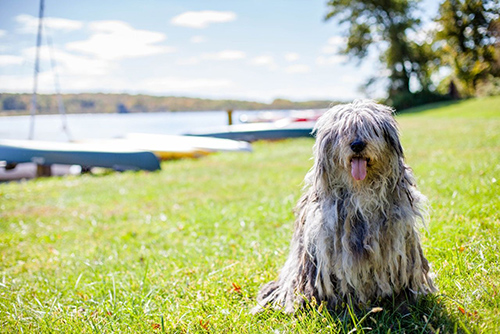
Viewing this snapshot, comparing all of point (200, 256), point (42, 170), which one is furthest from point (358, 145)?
point (42, 170)

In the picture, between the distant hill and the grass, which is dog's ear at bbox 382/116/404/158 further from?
the distant hill

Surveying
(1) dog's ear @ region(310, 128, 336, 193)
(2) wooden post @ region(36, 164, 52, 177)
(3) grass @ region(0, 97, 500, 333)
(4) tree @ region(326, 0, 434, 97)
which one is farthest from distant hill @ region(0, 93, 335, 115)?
(1) dog's ear @ region(310, 128, 336, 193)

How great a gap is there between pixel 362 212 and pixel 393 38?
44.1m

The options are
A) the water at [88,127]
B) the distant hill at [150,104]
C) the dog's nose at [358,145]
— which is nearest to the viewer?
the dog's nose at [358,145]

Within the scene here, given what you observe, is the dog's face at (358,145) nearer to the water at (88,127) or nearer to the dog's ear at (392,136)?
the dog's ear at (392,136)

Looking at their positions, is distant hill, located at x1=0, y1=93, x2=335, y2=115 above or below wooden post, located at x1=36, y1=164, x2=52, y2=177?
above

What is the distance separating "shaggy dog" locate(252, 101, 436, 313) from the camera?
2.89 m

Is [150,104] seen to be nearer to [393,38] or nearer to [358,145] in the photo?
[393,38]

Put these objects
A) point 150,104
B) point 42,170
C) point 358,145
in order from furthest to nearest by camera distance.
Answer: point 150,104 → point 42,170 → point 358,145

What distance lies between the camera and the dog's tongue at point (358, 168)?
283 cm

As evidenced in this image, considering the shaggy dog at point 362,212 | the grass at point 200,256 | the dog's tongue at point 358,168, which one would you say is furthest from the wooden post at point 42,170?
the dog's tongue at point 358,168

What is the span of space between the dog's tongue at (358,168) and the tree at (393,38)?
43.4 metres

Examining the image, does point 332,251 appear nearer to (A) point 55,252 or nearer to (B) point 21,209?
(A) point 55,252

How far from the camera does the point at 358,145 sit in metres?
2.81
